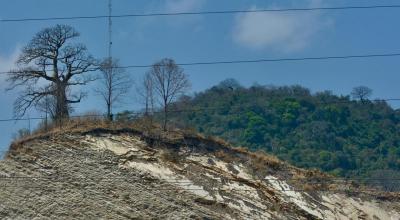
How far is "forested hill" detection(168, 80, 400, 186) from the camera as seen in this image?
58031 mm

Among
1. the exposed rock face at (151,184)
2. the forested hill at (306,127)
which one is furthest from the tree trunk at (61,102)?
the forested hill at (306,127)

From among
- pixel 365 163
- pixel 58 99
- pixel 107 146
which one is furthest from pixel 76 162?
pixel 365 163

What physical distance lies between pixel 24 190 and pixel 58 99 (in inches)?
243

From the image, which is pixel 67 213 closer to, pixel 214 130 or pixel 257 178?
pixel 257 178

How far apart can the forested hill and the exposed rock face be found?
20.3 metres

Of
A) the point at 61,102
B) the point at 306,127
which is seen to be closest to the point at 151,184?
the point at 61,102

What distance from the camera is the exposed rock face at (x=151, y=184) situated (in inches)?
1194

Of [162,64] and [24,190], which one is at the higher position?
[162,64]

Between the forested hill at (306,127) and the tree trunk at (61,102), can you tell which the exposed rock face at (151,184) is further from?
the forested hill at (306,127)

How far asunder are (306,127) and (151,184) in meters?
35.2

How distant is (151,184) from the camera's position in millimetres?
31125

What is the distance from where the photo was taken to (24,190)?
30391 millimetres

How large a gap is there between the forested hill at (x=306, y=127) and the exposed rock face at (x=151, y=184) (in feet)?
66.7

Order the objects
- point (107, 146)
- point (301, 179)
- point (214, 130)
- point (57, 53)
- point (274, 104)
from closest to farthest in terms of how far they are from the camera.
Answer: point (107, 146)
point (301, 179)
point (57, 53)
point (214, 130)
point (274, 104)
